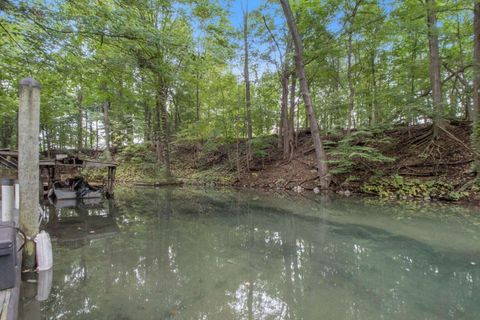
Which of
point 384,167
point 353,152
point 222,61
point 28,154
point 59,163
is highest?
point 222,61

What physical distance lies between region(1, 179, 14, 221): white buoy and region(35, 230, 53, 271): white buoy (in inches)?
20.7

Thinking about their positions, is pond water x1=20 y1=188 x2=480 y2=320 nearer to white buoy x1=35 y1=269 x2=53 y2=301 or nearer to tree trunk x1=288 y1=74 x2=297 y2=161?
white buoy x1=35 y1=269 x2=53 y2=301

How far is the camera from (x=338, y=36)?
11.5 metres

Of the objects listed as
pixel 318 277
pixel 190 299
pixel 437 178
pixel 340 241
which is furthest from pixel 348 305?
pixel 437 178

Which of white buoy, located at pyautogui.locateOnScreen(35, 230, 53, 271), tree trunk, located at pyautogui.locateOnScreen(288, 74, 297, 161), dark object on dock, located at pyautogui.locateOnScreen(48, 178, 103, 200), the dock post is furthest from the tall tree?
white buoy, located at pyautogui.locateOnScreen(35, 230, 53, 271)

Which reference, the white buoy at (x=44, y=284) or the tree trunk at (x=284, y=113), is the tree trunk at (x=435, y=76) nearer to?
the tree trunk at (x=284, y=113)

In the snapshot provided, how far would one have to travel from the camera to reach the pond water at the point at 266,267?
8.43 ft

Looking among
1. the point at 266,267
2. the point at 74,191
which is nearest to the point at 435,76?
the point at 266,267

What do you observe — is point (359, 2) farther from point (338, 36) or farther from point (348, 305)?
point (348, 305)

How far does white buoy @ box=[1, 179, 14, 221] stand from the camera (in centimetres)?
328

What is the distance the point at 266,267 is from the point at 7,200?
3.58 m

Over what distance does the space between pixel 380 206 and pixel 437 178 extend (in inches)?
120

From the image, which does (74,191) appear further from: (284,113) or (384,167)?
(384,167)

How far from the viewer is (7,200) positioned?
3348 mm
